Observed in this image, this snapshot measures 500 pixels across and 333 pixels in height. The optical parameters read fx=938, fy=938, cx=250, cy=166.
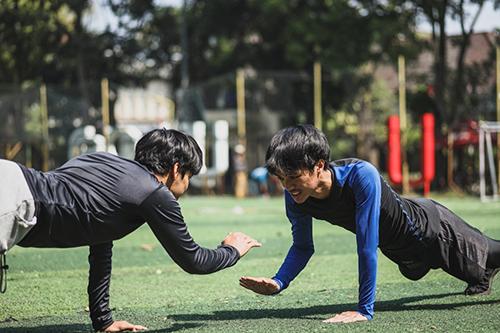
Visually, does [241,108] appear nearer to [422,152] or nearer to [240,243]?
[422,152]

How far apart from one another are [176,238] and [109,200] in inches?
15.5

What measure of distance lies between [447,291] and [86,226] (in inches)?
122

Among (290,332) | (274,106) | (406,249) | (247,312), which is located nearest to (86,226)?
(290,332)

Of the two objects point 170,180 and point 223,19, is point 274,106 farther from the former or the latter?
point 170,180

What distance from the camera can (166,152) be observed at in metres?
4.77

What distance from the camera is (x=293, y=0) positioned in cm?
3275

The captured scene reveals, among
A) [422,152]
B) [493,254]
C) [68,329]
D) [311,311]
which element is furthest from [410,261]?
[422,152]

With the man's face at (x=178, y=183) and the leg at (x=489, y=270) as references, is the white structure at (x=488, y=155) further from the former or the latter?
the man's face at (x=178, y=183)

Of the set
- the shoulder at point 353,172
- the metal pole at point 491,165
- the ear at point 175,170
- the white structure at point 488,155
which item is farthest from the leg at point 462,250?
the metal pole at point 491,165

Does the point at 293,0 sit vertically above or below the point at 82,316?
above

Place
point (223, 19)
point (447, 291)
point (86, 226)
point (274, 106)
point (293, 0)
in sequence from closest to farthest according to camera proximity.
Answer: point (86, 226), point (447, 291), point (274, 106), point (293, 0), point (223, 19)

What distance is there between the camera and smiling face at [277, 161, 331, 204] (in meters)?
5.12

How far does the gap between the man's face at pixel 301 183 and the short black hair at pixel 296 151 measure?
0.03 meters

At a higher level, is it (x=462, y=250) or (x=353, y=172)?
(x=353, y=172)
